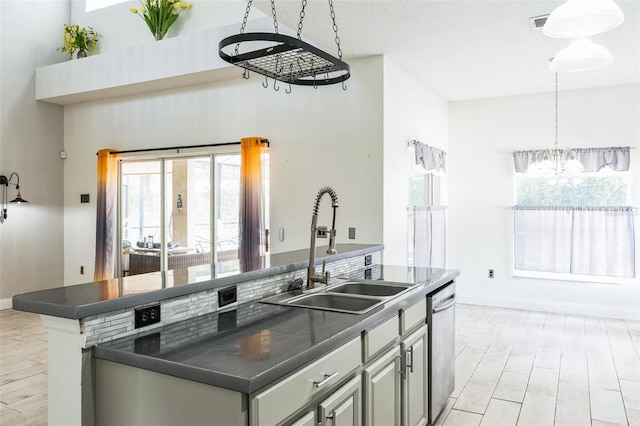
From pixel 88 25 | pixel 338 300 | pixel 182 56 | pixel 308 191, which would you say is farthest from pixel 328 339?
pixel 88 25

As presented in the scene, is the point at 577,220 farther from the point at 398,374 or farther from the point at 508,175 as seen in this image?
the point at 398,374

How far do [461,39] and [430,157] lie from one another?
67.0 inches

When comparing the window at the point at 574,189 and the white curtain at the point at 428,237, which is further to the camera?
the window at the point at 574,189

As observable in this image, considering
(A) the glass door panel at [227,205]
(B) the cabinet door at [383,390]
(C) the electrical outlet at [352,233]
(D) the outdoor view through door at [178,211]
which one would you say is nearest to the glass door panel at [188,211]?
(D) the outdoor view through door at [178,211]

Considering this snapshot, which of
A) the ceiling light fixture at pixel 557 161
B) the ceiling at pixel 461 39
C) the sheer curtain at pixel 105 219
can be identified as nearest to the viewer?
the ceiling at pixel 461 39

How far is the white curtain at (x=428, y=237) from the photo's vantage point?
512 centimetres

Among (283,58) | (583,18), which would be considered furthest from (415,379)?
(583,18)

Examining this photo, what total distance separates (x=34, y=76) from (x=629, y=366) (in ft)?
25.1

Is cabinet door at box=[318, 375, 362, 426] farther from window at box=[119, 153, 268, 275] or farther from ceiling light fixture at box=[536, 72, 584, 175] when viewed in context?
ceiling light fixture at box=[536, 72, 584, 175]

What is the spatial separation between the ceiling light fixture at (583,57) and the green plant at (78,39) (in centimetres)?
614

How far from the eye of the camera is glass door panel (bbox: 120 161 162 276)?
6082 mm

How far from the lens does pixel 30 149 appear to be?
635 cm

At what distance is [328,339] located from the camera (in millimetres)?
1627

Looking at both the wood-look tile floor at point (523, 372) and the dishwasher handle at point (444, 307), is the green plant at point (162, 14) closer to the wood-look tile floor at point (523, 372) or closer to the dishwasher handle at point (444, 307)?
the wood-look tile floor at point (523, 372)
